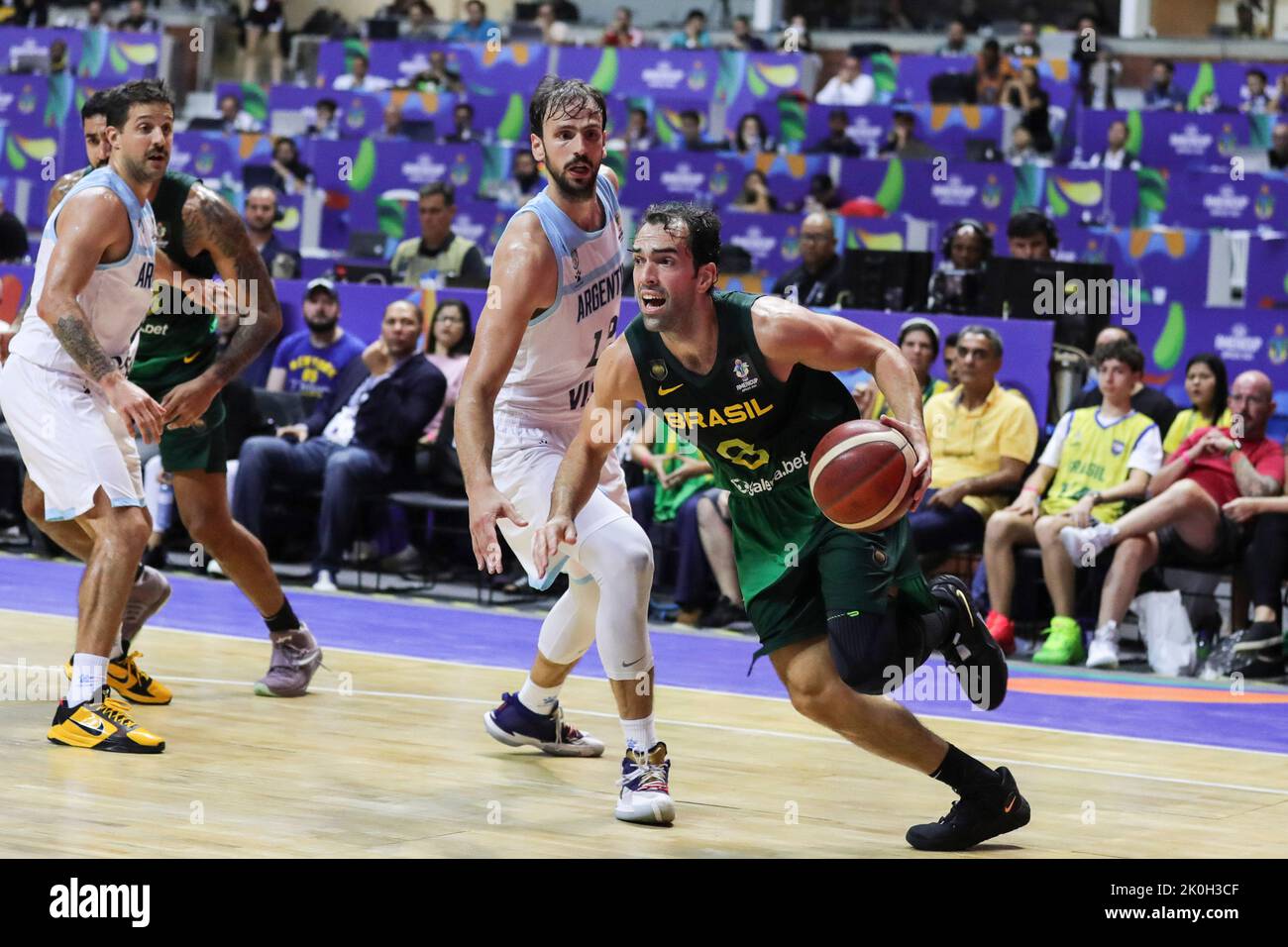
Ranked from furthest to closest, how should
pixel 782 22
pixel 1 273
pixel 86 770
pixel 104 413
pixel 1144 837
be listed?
pixel 782 22 → pixel 1 273 → pixel 104 413 → pixel 86 770 → pixel 1144 837

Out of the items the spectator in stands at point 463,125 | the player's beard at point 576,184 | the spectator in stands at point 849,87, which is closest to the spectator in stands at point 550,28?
the spectator in stands at point 463,125

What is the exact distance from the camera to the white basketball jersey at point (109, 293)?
Answer: 583 centimetres

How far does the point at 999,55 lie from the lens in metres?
18.2

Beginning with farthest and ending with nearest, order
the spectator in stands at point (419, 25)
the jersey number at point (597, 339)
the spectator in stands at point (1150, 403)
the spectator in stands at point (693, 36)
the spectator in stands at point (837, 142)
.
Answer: the spectator in stands at point (419, 25) < the spectator in stands at point (693, 36) < the spectator in stands at point (837, 142) < the spectator in stands at point (1150, 403) < the jersey number at point (597, 339)

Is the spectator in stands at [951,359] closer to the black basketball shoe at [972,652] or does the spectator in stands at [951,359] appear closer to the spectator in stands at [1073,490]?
the spectator in stands at [1073,490]

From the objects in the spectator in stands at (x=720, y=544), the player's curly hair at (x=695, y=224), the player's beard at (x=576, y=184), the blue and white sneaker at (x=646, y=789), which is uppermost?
the player's beard at (x=576, y=184)

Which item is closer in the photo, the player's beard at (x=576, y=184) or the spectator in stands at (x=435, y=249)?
the player's beard at (x=576, y=184)

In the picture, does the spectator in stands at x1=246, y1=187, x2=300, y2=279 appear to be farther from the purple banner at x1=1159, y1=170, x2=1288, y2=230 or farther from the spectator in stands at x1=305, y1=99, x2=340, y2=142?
the purple banner at x1=1159, y1=170, x2=1288, y2=230

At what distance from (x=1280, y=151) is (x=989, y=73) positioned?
3545mm

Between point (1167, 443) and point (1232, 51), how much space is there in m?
12.4

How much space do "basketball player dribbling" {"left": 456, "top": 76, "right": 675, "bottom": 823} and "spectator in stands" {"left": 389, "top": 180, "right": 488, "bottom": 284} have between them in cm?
587

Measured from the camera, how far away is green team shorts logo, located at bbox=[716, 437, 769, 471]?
475cm
